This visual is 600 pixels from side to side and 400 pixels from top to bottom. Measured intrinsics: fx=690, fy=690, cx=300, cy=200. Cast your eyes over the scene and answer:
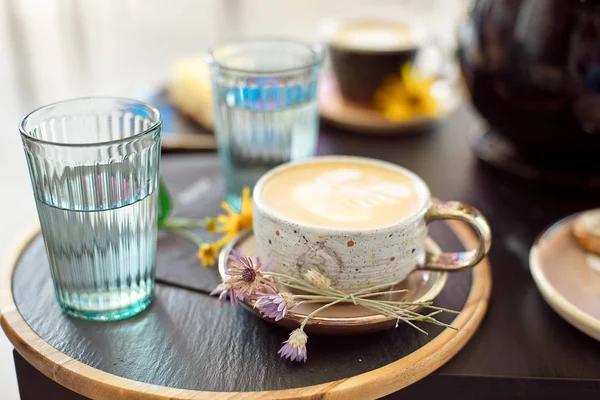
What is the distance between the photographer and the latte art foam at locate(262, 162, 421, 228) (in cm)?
51

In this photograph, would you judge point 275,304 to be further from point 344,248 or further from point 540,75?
point 540,75

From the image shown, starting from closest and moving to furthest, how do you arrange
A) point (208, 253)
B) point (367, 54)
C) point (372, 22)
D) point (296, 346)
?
point (296, 346) → point (208, 253) → point (367, 54) → point (372, 22)

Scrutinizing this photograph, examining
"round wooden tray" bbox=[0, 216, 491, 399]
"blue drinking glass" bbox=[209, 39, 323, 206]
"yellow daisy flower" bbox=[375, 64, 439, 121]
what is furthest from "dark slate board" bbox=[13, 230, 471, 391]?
"yellow daisy flower" bbox=[375, 64, 439, 121]

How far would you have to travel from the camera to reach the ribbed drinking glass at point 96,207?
1.56 feet

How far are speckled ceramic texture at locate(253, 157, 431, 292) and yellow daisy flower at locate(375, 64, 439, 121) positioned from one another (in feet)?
1.42

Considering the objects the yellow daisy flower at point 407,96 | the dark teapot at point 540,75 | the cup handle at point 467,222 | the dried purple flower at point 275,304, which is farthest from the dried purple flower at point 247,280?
the yellow daisy flower at point 407,96

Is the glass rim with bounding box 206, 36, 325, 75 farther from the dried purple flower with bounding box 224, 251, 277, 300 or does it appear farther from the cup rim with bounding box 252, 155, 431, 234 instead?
the dried purple flower with bounding box 224, 251, 277, 300

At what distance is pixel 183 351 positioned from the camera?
1.61 ft

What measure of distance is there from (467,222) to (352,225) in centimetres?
9

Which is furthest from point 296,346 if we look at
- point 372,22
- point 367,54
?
point 372,22

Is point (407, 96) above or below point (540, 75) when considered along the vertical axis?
below

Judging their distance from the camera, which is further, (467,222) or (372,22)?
(372,22)

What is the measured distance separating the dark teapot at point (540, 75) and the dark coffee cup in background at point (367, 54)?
0.54 ft

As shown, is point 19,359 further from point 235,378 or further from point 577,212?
point 577,212
